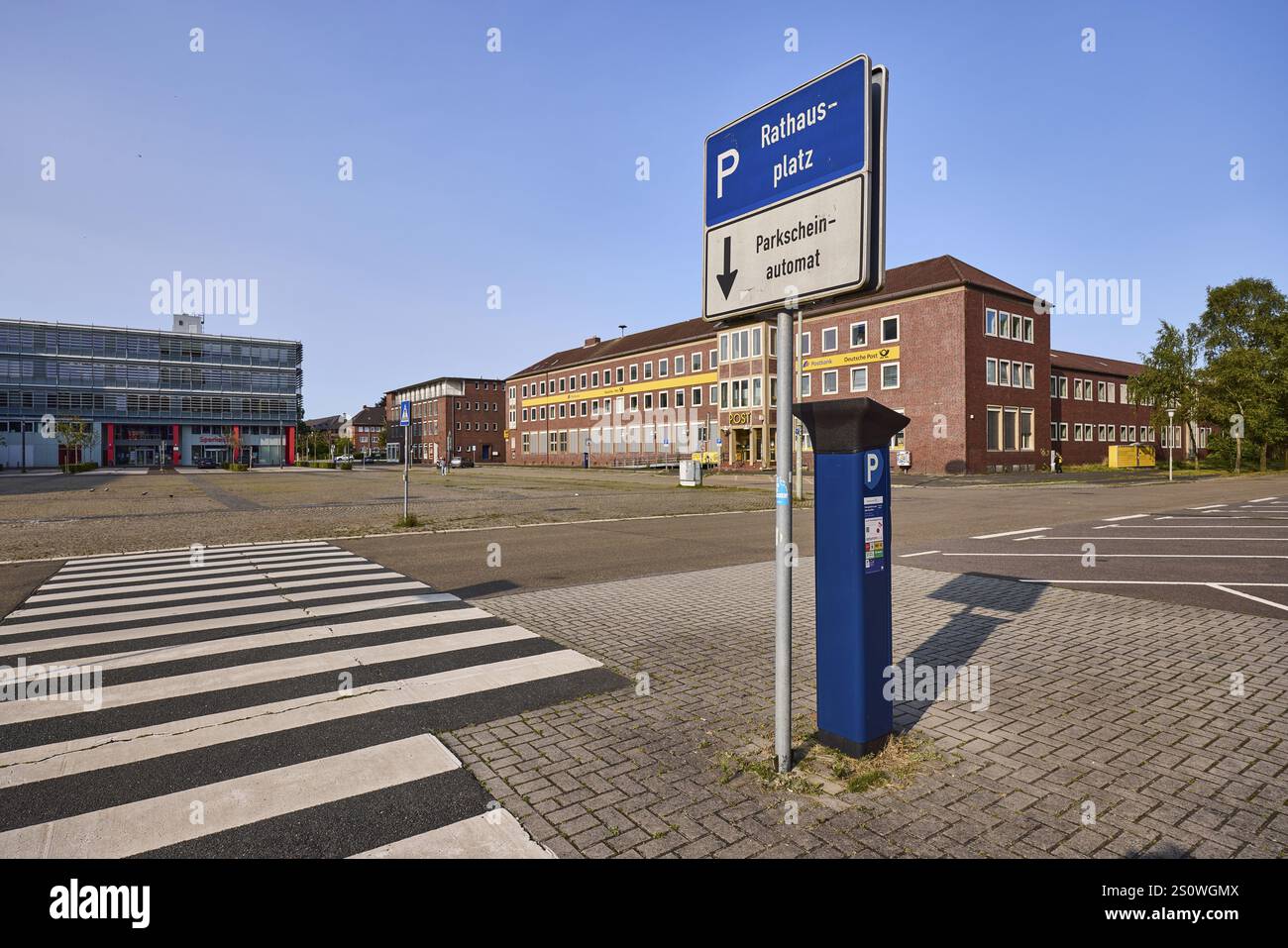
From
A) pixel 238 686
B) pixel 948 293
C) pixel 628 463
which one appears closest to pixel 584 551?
pixel 238 686

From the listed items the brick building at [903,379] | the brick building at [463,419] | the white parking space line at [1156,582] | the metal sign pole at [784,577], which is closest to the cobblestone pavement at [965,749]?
the metal sign pole at [784,577]

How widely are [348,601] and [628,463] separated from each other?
61887 mm

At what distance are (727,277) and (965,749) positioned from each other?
9.65ft

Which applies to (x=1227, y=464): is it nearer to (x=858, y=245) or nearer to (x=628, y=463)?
(x=628, y=463)

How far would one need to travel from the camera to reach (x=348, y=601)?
794 centimetres

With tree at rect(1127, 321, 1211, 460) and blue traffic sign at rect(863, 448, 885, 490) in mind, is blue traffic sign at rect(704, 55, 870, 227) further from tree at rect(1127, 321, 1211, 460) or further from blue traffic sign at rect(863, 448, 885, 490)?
tree at rect(1127, 321, 1211, 460)

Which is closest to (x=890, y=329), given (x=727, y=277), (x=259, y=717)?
(x=727, y=277)

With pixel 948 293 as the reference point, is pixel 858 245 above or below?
below

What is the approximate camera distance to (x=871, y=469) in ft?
12.3

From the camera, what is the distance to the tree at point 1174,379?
50312 mm

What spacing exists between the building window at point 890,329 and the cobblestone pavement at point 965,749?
137ft

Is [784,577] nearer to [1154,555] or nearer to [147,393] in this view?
[1154,555]

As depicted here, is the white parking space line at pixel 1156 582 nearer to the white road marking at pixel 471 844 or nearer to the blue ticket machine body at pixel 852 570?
the blue ticket machine body at pixel 852 570
